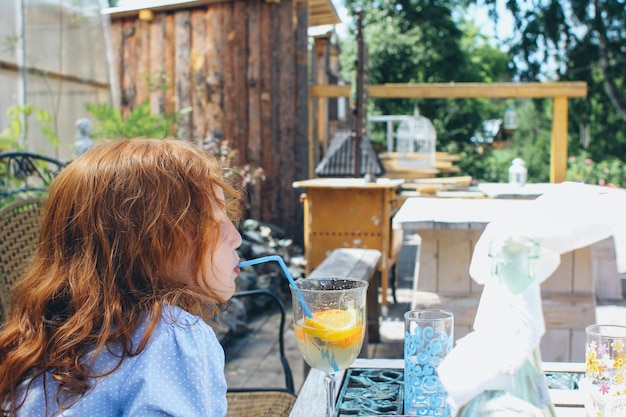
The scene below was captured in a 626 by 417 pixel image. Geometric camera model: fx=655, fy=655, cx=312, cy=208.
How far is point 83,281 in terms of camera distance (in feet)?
3.47

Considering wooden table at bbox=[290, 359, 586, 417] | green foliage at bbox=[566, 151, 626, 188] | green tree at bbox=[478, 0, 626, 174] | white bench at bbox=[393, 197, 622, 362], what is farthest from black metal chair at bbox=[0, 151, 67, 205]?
green tree at bbox=[478, 0, 626, 174]

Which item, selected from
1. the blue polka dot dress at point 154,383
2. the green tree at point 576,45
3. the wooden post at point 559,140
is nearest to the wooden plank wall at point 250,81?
the wooden post at point 559,140

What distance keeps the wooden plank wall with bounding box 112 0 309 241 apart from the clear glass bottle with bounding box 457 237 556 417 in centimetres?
595

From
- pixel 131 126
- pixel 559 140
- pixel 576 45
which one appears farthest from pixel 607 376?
pixel 576 45

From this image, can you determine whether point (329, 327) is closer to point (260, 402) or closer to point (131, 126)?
point (260, 402)

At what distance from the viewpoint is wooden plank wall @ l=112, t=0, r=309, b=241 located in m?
6.73

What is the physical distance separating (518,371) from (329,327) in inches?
17.1

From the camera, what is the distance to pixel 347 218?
16.7 feet

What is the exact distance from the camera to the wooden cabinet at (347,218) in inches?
198

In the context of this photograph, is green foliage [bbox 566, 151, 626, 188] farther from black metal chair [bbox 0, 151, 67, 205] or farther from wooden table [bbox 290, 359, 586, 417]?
wooden table [bbox 290, 359, 586, 417]

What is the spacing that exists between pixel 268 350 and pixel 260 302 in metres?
1.00

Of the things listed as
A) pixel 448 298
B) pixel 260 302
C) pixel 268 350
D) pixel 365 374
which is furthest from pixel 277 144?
pixel 365 374

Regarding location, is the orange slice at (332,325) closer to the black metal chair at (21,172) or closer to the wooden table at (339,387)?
the wooden table at (339,387)

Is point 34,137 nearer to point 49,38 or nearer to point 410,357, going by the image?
point 49,38
